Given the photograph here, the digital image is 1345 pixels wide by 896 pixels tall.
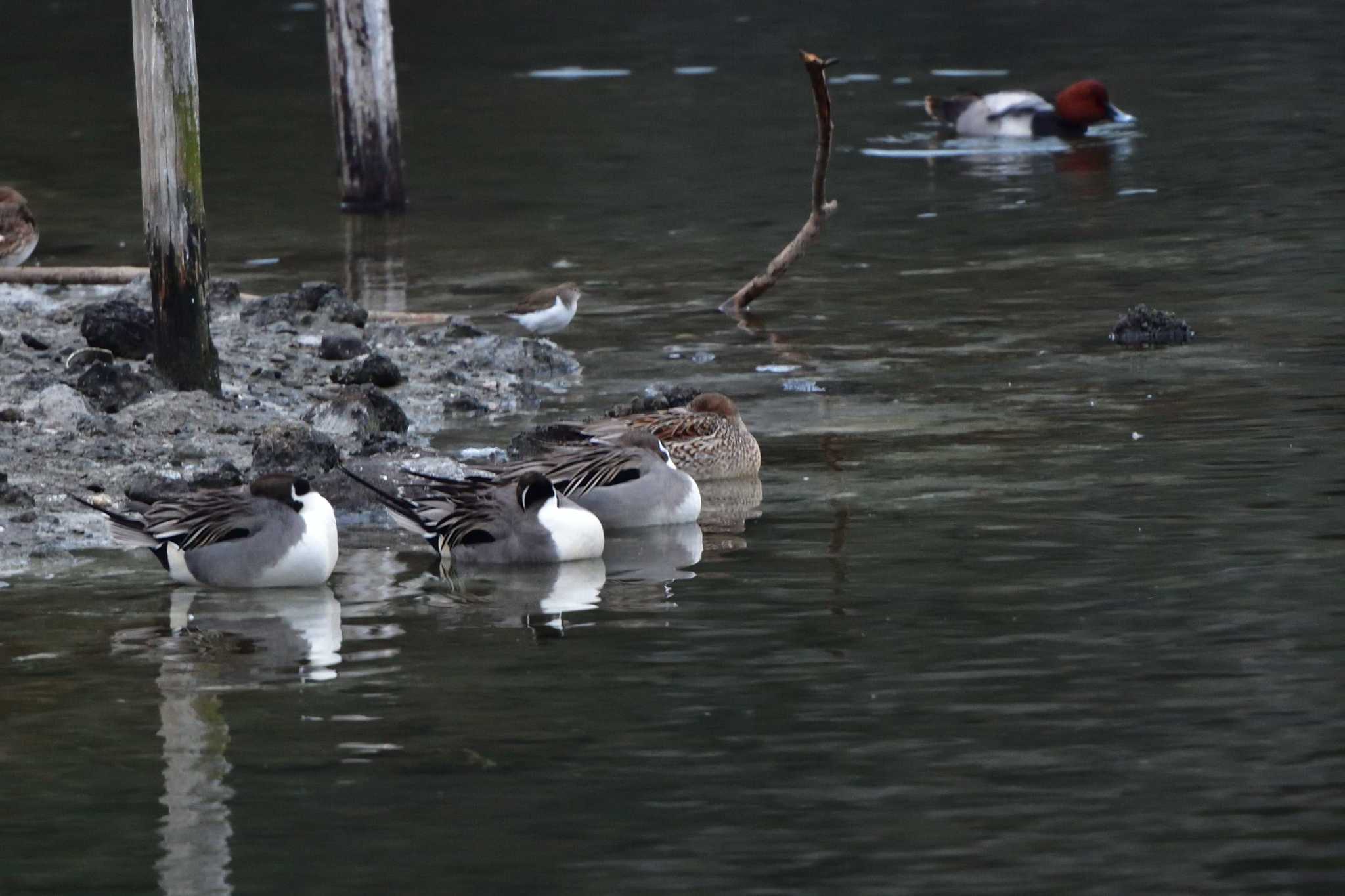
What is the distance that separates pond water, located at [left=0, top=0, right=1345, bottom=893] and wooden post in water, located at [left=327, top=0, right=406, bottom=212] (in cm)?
96

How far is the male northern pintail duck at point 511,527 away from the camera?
10.5 m

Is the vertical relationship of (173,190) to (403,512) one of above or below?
above

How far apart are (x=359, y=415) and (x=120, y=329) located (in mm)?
2299

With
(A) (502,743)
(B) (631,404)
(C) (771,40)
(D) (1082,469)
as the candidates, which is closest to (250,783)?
(A) (502,743)

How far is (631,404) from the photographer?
13578 millimetres

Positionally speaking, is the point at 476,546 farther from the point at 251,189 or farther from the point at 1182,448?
the point at 251,189

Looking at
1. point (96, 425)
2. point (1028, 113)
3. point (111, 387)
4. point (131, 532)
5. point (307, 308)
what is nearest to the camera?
point (131, 532)

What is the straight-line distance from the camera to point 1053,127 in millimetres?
26781

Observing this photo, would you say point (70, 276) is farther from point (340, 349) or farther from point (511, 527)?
point (511, 527)

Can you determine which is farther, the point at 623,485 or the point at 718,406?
the point at 718,406

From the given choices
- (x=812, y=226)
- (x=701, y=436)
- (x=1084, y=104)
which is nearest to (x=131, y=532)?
(x=701, y=436)

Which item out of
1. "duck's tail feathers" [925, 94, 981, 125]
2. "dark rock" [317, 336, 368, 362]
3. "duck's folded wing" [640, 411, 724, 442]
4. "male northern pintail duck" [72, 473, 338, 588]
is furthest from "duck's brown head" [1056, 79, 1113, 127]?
"male northern pintail duck" [72, 473, 338, 588]

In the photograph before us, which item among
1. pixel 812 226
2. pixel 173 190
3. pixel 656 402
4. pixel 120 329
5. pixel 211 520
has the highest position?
pixel 173 190

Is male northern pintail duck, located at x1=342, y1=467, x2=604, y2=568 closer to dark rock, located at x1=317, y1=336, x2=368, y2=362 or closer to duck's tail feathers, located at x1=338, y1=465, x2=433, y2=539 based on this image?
duck's tail feathers, located at x1=338, y1=465, x2=433, y2=539
